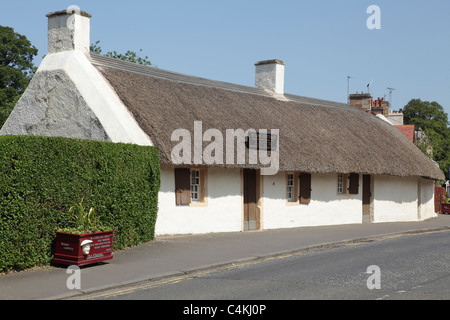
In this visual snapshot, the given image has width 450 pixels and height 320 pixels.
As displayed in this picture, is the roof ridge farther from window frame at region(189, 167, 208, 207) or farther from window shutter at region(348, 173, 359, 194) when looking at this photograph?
window shutter at region(348, 173, 359, 194)

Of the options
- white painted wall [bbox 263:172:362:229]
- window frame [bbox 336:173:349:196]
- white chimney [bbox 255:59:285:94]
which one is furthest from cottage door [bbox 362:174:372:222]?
white chimney [bbox 255:59:285:94]

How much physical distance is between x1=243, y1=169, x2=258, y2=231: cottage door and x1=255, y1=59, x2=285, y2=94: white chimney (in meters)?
7.72

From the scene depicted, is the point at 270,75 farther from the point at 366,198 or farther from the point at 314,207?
the point at 314,207

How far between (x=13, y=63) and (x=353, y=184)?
31753mm

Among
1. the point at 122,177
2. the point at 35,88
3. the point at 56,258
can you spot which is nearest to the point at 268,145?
the point at 122,177

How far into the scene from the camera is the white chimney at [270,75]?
24.8m

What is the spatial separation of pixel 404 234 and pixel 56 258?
1231 cm

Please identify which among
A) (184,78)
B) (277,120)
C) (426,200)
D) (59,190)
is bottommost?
(426,200)

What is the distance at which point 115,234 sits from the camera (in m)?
12.5

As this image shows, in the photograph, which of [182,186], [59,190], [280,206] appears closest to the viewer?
[59,190]

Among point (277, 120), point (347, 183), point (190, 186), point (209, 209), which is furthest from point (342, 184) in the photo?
point (190, 186)

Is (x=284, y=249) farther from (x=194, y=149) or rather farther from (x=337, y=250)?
(x=194, y=149)

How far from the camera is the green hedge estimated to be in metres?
9.88

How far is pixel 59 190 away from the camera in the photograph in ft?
35.5
